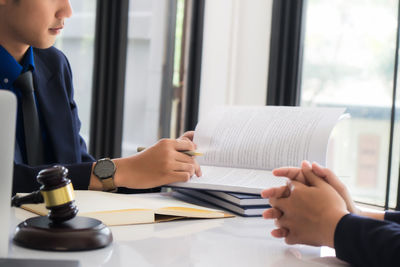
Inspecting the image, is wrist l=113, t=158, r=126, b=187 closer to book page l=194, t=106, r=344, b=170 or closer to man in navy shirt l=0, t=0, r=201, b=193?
man in navy shirt l=0, t=0, r=201, b=193

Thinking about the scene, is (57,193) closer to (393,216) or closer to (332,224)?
(332,224)

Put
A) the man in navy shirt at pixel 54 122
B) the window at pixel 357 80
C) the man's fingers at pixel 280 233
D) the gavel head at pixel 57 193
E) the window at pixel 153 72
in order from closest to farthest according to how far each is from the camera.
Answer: the gavel head at pixel 57 193
the man's fingers at pixel 280 233
the man in navy shirt at pixel 54 122
the window at pixel 357 80
the window at pixel 153 72

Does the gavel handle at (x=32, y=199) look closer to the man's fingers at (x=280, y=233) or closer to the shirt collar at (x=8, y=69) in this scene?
the man's fingers at (x=280, y=233)

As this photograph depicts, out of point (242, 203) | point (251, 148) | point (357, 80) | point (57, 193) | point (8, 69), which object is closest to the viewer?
point (57, 193)

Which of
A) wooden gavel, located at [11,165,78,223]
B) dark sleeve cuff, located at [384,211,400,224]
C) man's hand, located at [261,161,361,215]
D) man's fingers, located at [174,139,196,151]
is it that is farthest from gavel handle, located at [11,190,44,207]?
dark sleeve cuff, located at [384,211,400,224]

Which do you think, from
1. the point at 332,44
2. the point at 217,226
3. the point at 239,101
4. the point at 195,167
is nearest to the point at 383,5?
the point at 332,44

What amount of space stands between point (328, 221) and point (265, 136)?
498 millimetres

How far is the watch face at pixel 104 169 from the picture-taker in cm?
110

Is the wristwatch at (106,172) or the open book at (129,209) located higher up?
the wristwatch at (106,172)

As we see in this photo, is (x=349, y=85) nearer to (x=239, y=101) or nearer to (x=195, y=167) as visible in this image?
(x=239, y=101)

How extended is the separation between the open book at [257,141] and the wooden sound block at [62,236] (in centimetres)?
36

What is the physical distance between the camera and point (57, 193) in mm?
658

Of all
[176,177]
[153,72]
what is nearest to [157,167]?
[176,177]

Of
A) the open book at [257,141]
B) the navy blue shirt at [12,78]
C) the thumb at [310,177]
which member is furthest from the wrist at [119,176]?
the thumb at [310,177]
